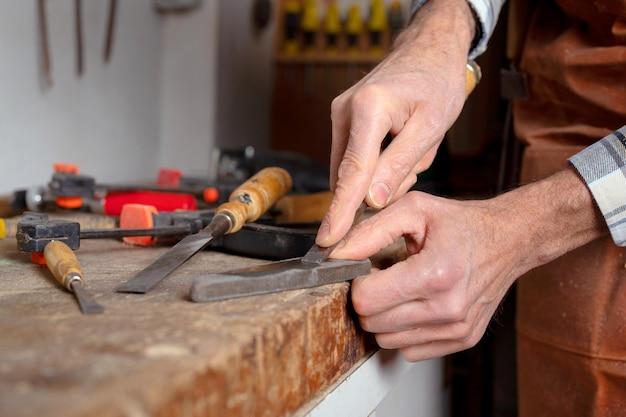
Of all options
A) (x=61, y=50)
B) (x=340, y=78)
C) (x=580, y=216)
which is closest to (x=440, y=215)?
(x=580, y=216)

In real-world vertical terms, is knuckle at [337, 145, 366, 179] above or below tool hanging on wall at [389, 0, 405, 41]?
below

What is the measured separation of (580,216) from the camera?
73cm

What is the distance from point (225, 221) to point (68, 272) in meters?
0.19

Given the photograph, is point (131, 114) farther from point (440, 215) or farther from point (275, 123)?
point (440, 215)

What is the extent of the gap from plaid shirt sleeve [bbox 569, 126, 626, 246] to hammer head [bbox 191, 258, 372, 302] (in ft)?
0.93

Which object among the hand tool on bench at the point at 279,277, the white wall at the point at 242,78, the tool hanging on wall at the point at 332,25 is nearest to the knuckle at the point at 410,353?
the hand tool on bench at the point at 279,277

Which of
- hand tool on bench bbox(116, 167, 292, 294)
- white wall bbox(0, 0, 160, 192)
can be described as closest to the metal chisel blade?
hand tool on bench bbox(116, 167, 292, 294)

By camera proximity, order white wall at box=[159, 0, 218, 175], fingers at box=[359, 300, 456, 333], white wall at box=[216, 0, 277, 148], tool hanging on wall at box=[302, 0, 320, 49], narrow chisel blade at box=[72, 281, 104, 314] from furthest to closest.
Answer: tool hanging on wall at box=[302, 0, 320, 49]
white wall at box=[216, 0, 277, 148]
white wall at box=[159, 0, 218, 175]
fingers at box=[359, 300, 456, 333]
narrow chisel blade at box=[72, 281, 104, 314]

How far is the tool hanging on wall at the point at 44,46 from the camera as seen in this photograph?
4.83ft

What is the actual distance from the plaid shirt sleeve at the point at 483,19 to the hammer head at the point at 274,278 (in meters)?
0.44

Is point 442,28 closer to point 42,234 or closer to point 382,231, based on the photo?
point 382,231

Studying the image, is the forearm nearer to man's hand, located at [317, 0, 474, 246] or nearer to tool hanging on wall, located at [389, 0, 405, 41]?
man's hand, located at [317, 0, 474, 246]

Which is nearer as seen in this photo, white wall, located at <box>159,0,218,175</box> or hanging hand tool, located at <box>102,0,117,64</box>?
hanging hand tool, located at <box>102,0,117,64</box>

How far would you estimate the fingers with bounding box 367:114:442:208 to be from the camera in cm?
68
